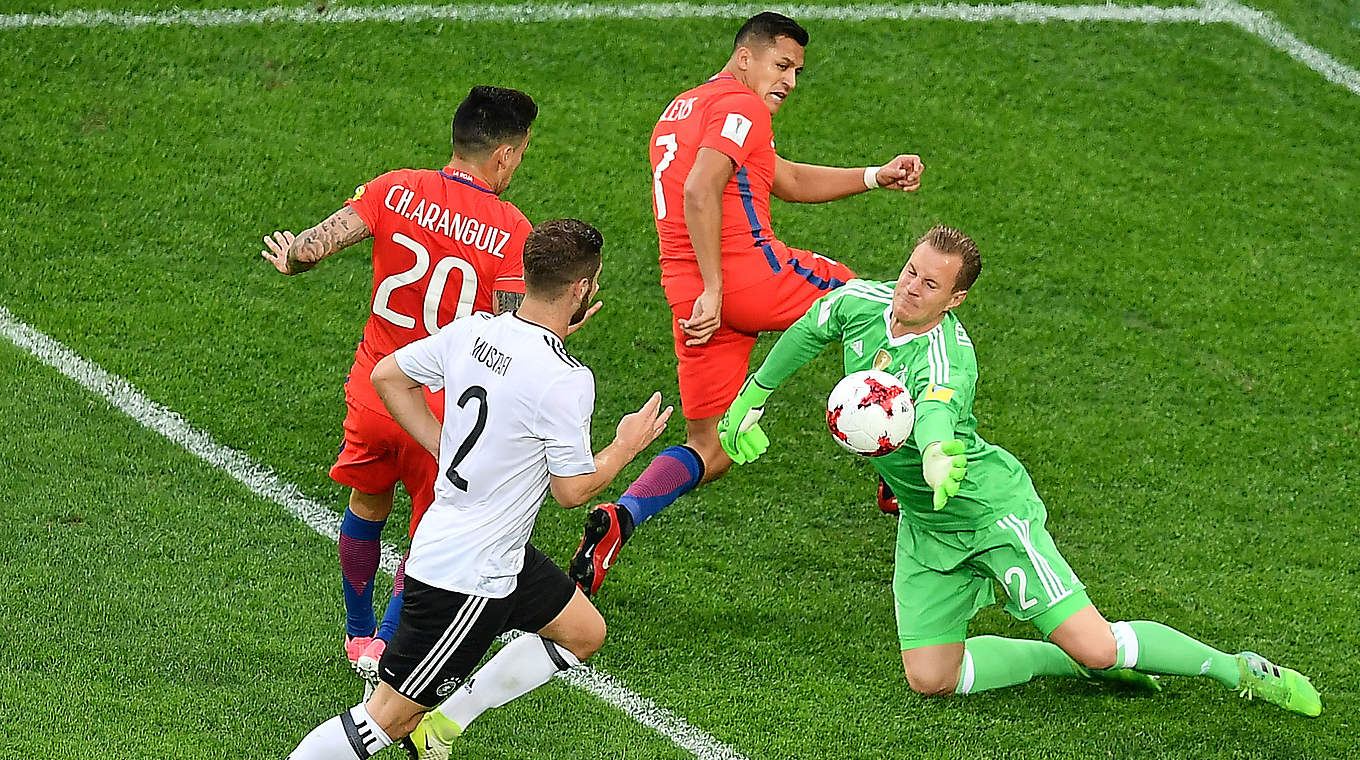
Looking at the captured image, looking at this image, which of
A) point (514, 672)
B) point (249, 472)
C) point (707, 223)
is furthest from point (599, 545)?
point (249, 472)

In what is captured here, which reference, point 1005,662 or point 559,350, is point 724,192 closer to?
point 559,350

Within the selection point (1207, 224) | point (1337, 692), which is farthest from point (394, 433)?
point (1207, 224)

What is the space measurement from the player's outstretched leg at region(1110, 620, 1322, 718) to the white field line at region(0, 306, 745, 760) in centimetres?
134

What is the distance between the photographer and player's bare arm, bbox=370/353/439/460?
13.6 feet

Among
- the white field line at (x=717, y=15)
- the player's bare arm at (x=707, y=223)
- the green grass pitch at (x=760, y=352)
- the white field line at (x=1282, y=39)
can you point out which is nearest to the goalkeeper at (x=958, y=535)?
the green grass pitch at (x=760, y=352)

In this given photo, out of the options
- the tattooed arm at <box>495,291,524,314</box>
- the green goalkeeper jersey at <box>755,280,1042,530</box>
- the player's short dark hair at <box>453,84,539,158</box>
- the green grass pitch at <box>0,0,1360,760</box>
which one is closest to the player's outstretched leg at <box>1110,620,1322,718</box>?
the green grass pitch at <box>0,0,1360,760</box>

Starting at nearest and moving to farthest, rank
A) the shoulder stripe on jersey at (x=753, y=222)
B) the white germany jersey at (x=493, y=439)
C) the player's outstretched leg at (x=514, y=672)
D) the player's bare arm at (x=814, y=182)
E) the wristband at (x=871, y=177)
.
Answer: the white germany jersey at (x=493, y=439) → the player's outstretched leg at (x=514, y=672) → the shoulder stripe on jersey at (x=753, y=222) → the wristband at (x=871, y=177) → the player's bare arm at (x=814, y=182)

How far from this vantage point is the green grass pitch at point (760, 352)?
5.02 metres

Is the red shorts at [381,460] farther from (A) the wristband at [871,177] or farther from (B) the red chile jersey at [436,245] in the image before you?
(A) the wristband at [871,177]

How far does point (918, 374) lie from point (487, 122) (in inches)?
62.9

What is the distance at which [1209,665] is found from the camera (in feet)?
16.1

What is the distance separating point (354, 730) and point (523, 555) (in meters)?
0.66

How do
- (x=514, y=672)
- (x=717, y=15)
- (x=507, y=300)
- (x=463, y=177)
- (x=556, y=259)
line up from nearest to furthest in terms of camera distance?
(x=556, y=259), (x=514, y=672), (x=507, y=300), (x=463, y=177), (x=717, y=15)

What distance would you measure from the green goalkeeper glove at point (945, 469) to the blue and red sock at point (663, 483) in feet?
5.12
